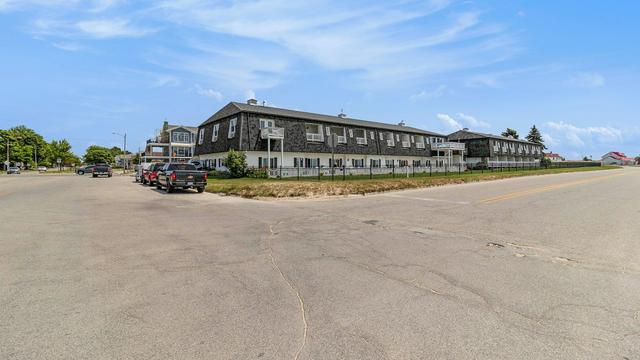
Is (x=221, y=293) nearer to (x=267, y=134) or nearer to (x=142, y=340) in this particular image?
(x=142, y=340)

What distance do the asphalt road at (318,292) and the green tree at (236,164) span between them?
21.0 m

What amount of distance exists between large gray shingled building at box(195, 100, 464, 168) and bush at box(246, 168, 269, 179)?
3518 mm

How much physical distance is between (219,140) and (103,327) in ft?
123

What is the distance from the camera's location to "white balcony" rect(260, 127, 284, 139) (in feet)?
115

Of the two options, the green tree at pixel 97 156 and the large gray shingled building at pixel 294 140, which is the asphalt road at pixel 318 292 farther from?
the green tree at pixel 97 156

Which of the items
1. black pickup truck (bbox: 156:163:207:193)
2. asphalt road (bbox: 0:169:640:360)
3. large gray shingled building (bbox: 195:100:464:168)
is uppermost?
large gray shingled building (bbox: 195:100:464:168)

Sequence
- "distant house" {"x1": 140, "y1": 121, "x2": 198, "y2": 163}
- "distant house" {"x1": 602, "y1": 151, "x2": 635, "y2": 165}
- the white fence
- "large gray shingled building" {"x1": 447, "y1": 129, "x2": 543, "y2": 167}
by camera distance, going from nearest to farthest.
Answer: the white fence → "large gray shingled building" {"x1": 447, "y1": 129, "x2": 543, "y2": 167} → "distant house" {"x1": 140, "y1": 121, "x2": 198, "y2": 163} → "distant house" {"x1": 602, "y1": 151, "x2": 635, "y2": 165}

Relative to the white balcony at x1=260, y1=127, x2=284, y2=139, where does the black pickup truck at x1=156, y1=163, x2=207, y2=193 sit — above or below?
below

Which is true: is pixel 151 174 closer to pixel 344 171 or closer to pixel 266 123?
pixel 266 123

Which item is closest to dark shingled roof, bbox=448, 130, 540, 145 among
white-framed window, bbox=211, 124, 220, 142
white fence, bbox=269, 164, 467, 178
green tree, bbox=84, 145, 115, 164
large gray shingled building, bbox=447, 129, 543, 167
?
large gray shingled building, bbox=447, 129, 543, 167

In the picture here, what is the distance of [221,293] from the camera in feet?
15.9

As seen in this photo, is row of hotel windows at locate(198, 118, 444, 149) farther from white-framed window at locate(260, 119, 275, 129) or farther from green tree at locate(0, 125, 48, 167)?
green tree at locate(0, 125, 48, 167)

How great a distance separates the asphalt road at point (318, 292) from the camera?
3.47 meters

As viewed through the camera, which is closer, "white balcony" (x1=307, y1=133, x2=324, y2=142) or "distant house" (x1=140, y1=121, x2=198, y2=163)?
"white balcony" (x1=307, y1=133, x2=324, y2=142)
